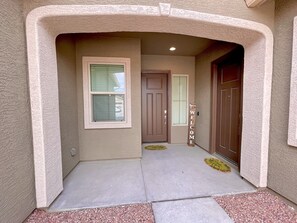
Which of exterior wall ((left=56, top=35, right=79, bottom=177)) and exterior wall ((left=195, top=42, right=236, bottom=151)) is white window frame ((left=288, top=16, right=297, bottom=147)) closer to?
exterior wall ((left=195, top=42, right=236, bottom=151))

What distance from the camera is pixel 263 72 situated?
1854mm

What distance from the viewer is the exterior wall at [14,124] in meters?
1.25

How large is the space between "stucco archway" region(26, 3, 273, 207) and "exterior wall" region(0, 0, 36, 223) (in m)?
0.07

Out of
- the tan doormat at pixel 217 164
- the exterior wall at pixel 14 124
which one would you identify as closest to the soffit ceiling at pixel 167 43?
the exterior wall at pixel 14 124

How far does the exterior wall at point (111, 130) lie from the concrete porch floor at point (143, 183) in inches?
8.8

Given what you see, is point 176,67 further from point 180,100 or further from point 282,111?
point 282,111

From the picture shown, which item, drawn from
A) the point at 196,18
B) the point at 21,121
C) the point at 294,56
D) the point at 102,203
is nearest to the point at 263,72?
the point at 294,56

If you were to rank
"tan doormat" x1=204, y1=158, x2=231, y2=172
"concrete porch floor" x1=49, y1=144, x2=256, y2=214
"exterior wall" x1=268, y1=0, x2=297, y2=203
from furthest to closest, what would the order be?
"tan doormat" x1=204, y1=158, x2=231, y2=172 < "concrete porch floor" x1=49, y1=144, x2=256, y2=214 < "exterior wall" x1=268, y1=0, x2=297, y2=203

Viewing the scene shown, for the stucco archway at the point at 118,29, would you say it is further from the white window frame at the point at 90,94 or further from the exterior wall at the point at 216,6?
the white window frame at the point at 90,94

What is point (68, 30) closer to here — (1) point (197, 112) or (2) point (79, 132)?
(2) point (79, 132)

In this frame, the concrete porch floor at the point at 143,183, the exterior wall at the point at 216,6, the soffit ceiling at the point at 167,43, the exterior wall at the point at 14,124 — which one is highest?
the soffit ceiling at the point at 167,43

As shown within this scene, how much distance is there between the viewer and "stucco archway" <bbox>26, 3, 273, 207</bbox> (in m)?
1.51

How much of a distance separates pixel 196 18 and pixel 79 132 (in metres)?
2.79

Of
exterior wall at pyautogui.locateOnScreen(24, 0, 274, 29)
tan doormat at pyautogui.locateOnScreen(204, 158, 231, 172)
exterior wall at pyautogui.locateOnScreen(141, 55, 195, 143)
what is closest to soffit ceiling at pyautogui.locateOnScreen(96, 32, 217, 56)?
exterior wall at pyautogui.locateOnScreen(141, 55, 195, 143)
